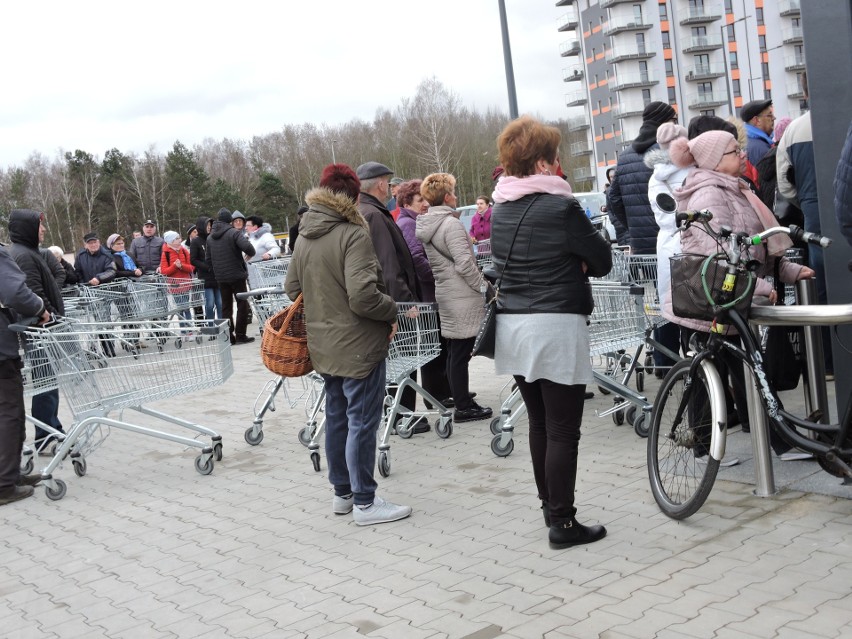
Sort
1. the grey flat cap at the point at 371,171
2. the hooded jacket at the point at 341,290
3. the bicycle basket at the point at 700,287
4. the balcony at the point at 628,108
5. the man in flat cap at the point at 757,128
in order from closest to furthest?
the bicycle basket at the point at 700,287 < the hooded jacket at the point at 341,290 < the grey flat cap at the point at 371,171 < the man in flat cap at the point at 757,128 < the balcony at the point at 628,108

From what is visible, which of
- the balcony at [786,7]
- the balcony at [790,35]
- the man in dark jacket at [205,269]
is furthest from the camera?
the balcony at [786,7]

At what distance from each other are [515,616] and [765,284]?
7.33 feet

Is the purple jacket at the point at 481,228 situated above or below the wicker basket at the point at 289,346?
above

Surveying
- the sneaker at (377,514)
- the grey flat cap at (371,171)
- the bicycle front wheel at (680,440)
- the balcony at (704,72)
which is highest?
the balcony at (704,72)

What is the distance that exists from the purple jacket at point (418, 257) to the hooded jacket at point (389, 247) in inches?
25.8

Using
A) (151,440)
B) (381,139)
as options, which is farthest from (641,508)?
(381,139)

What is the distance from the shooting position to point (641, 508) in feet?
17.4

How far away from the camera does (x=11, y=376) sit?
23.9ft

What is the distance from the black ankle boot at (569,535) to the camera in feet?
15.9

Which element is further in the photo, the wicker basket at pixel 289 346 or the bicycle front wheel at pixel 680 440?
the wicker basket at pixel 289 346

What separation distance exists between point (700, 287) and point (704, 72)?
9251 centimetres

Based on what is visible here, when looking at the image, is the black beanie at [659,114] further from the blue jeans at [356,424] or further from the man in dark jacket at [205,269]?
the man in dark jacket at [205,269]

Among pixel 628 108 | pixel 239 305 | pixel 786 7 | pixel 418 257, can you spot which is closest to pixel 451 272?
pixel 418 257

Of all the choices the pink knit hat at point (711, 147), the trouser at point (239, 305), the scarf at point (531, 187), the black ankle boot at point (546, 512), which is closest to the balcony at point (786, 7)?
the trouser at point (239, 305)
